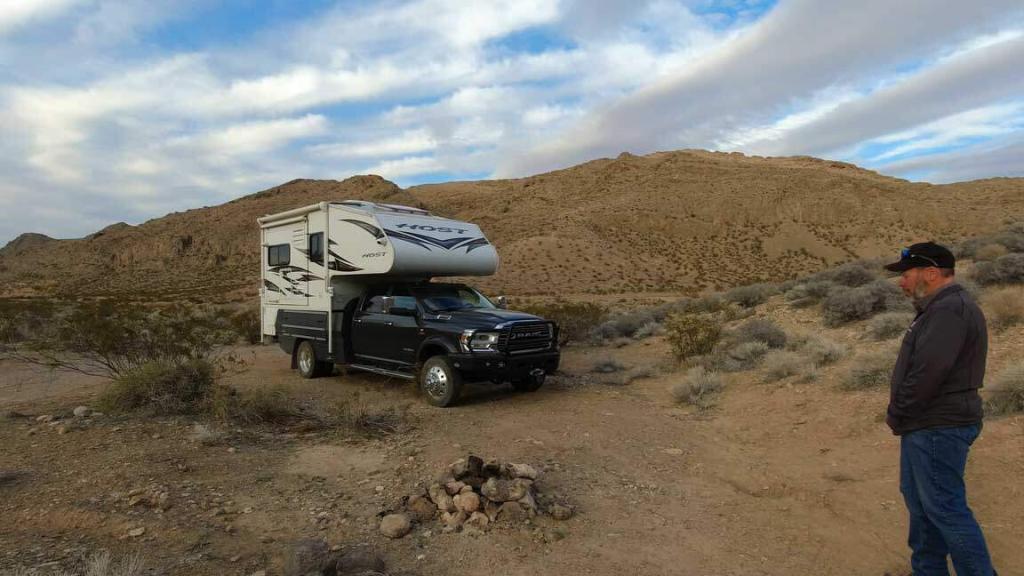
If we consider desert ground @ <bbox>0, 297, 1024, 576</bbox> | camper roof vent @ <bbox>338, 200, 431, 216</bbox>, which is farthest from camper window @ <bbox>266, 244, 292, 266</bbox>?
desert ground @ <bbox>0, 297, 1024, 576</bbox>

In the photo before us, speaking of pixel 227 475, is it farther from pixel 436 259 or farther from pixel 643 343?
pixel 643 343

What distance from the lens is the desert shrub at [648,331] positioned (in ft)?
50.2

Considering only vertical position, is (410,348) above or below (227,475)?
above

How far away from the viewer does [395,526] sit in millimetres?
4559

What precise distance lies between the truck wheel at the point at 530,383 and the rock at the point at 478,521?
13.6 feet

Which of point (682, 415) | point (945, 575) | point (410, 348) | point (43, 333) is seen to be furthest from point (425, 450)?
point (43, 333)

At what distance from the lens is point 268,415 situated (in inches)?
299

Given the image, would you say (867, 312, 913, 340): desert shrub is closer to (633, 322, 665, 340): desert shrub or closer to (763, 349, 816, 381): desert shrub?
(763, 349, 816, 381): desert shrub

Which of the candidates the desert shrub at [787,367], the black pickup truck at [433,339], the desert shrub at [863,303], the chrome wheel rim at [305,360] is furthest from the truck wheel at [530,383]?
the desert shrub at [863,303]

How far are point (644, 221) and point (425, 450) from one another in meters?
55.8

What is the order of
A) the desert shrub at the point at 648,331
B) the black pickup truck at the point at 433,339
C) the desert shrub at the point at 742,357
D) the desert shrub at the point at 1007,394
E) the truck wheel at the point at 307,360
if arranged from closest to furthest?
the desert shrub at the point at 1007,394 < the black pickup truck at the point at 433,339 < the desert shrub at the point at 742,357 < the truck wheel at the point at 307,360 < the desert shrub at the point at 648,331

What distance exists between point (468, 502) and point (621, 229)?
55.4 m

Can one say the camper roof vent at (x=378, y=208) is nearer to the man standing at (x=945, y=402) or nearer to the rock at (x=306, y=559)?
the rock at (x=306, y=559)

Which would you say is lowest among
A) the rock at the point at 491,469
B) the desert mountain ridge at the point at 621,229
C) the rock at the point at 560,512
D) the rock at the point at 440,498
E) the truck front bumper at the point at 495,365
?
the rock at the point at 560,512
